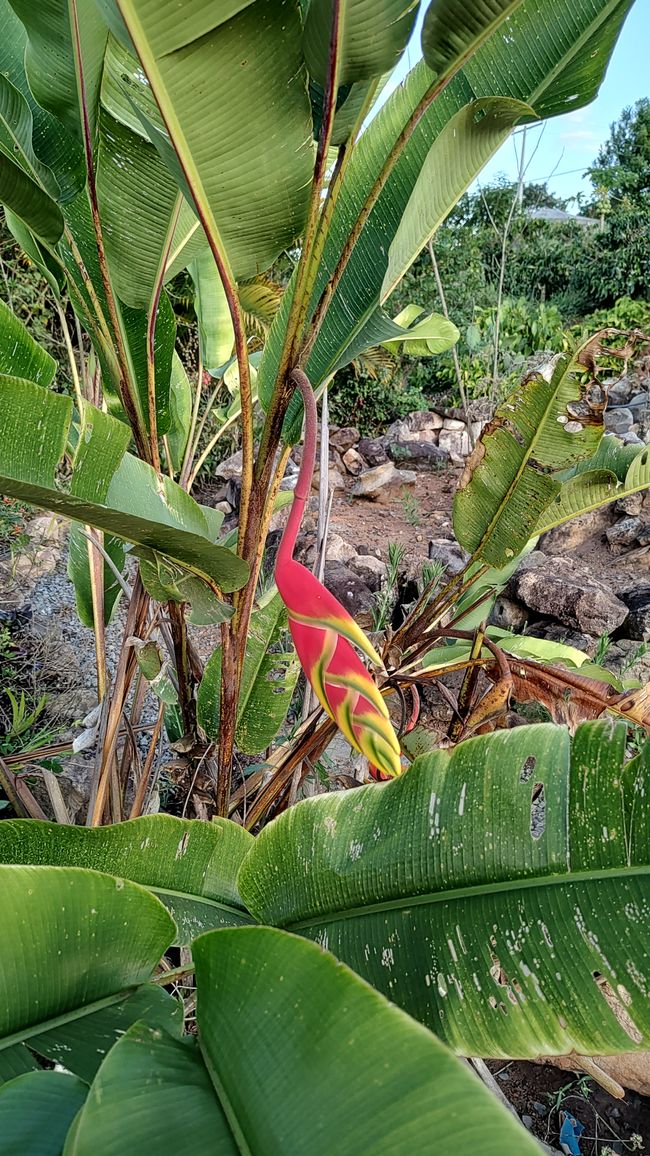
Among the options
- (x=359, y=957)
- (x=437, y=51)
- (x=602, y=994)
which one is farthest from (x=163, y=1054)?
(x=437, y=51)

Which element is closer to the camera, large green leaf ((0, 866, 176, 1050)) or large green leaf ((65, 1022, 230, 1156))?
large green leaf ((65, 1022, 230, 1156))

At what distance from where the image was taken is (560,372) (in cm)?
94

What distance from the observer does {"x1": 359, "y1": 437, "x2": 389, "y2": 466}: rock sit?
4.61 m

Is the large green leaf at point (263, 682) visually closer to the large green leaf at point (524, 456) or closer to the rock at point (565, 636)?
the large green leaf at point (524, 456)

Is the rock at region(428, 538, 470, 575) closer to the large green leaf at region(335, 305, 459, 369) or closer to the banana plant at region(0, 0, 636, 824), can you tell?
the large green leaf at region(335, 305, 459, 369)

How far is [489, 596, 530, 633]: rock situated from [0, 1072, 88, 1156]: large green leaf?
7.21 feet

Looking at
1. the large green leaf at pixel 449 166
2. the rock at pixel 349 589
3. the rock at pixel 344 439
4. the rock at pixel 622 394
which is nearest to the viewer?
the large green leaf at pixel 449 166

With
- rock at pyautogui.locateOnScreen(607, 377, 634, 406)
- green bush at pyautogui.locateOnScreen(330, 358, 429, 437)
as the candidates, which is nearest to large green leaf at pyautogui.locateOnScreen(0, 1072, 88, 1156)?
rock at pyautogui.locateOnScreen(607, 377, 634, 406)

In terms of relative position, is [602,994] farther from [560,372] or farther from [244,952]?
[560,372]

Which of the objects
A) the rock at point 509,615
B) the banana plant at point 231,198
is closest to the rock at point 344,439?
the rock at point 509,615

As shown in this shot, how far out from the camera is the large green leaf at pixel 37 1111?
41cm

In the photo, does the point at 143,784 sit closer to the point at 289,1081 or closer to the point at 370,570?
the point at 289,1081

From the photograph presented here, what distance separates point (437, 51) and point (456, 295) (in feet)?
21.0

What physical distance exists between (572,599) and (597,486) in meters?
1.28
